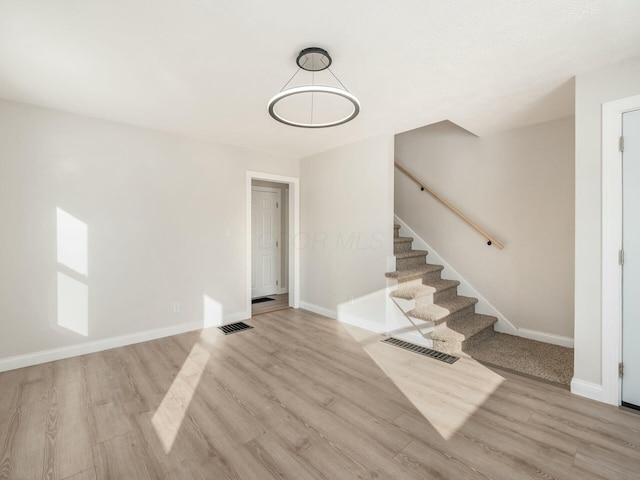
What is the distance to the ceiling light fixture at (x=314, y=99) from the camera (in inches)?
77.1

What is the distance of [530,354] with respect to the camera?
314 centimetres

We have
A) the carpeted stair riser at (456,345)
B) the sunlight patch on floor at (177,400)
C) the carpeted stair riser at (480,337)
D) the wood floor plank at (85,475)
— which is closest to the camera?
the wood floor plank at (85,475)

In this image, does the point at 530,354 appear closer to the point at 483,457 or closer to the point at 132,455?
the point at 483,457

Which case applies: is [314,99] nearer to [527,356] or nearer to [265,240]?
[527,356]

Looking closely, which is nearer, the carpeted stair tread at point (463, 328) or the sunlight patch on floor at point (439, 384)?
the sunlight patch on floor at point (439, 384)

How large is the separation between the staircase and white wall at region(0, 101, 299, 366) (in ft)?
7.74

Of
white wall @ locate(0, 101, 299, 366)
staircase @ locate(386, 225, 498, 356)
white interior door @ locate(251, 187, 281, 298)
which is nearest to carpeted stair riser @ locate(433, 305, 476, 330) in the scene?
staircase @ locate(386, 225, 498, 356)

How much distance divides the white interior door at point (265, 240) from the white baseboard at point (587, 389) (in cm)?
484

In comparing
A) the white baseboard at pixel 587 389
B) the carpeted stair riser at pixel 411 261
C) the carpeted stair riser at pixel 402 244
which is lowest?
the white baseboard at pixel 587 389

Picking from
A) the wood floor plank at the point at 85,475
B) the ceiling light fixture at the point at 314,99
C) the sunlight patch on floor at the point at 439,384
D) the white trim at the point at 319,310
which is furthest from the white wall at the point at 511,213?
the wood floor plank at the point at 85,475

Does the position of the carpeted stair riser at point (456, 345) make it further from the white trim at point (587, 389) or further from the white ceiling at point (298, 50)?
the white ceiling at point (298, 50)

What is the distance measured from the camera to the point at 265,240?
20.0 ft

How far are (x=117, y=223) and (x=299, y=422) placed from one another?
295 cm

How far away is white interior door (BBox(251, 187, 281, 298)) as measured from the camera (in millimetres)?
5898
